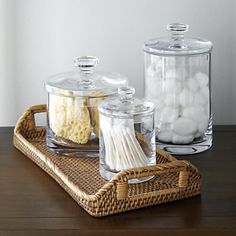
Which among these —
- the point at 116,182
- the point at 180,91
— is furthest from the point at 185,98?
the point at 116,182

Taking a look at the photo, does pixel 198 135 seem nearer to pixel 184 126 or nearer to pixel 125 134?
pixel 184 126

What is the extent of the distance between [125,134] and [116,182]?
100 mm

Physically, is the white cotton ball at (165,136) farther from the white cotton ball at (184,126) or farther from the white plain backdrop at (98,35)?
the white plain backdrop at (98,35)

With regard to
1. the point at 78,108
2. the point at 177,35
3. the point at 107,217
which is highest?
the point at 177,35

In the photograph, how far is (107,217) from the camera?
1.01 metres

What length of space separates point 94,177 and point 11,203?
14 cm

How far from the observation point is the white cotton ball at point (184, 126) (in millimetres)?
1227

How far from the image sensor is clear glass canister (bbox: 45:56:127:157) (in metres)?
1.19

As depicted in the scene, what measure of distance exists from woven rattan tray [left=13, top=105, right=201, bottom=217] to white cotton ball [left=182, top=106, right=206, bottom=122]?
0.27 feet

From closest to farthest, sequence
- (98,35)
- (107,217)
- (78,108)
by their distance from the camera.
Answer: (107,217), (78,108), (98,35)

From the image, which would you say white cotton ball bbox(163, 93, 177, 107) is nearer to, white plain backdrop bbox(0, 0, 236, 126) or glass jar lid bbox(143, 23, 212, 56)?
glass jar lid bbox(143, 23, 212, 56)

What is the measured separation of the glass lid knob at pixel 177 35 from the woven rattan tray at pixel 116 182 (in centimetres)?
18

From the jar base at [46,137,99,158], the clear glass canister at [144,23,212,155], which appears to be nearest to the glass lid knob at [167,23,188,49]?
the clear glass canister at [144,23,212,155]

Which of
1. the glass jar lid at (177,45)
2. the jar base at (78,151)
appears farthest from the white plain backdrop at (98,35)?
the jar base at (78,151)
